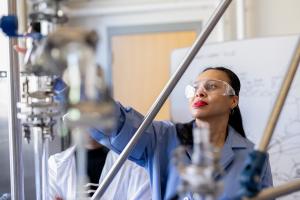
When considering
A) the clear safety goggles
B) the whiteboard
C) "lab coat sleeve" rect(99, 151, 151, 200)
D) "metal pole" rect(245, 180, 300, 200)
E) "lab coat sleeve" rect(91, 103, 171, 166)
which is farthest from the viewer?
the whiteboard

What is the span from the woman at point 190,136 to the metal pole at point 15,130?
0.34 meters

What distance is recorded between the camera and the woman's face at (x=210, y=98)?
1083 mm

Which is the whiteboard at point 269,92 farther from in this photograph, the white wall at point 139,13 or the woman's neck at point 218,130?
the white wall at point 139,13

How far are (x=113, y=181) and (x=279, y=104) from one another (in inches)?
32.6

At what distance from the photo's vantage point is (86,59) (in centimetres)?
44

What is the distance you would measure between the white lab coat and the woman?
0.28 ft

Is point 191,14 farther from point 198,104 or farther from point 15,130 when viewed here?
point 15,130

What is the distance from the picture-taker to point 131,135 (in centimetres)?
100

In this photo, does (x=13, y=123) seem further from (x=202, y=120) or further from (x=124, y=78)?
(x=124, y=78)

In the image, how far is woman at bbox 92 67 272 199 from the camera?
103 centimetres

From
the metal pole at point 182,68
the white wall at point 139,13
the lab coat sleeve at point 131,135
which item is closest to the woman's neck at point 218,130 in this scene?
the lab coat sleeve at point 131,135

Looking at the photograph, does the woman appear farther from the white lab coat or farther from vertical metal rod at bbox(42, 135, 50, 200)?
vertical metal rod at bbox(42, 135, 50, 200)

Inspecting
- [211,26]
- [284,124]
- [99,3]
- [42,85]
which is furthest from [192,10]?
[42,85]

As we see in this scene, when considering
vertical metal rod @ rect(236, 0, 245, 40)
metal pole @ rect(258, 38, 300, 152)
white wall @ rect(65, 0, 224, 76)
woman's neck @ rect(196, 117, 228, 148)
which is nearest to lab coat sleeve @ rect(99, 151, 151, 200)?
woman's neck @ rect(196, 117, 228, 148)
